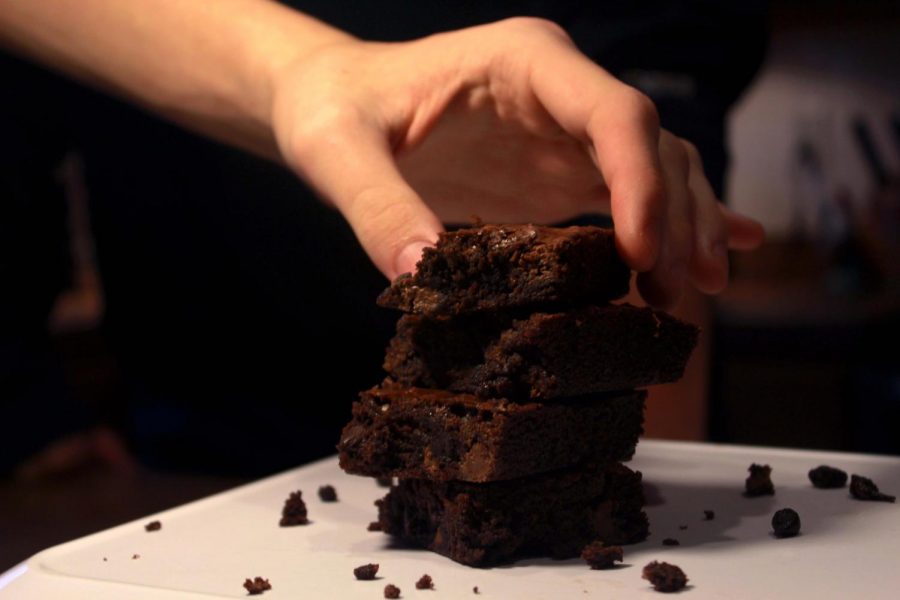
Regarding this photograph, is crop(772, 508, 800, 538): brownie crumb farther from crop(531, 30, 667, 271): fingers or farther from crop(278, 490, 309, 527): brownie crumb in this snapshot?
crop(278, 490, 309, 527): brownie crumb

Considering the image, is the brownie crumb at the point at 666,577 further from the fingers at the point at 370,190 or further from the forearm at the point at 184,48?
the forearm at the point at 184,48

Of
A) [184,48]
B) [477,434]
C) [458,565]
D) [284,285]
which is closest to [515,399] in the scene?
[477,434]

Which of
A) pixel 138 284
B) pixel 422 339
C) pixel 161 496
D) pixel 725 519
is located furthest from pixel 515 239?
pixel 138 284

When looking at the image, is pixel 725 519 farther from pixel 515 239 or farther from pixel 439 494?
pixel 515 239

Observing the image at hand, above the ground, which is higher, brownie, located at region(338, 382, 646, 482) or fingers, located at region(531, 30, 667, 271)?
fingers, located at region(531, 30, 667, 271)

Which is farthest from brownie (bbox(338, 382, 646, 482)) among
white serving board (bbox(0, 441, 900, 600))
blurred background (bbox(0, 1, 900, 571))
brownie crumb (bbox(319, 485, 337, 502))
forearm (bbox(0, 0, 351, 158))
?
blurred background (bbox(0, 1, 900, 571))

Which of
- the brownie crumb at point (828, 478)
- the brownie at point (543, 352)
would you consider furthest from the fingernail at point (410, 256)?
the brownie crumb at point (828, 478)
